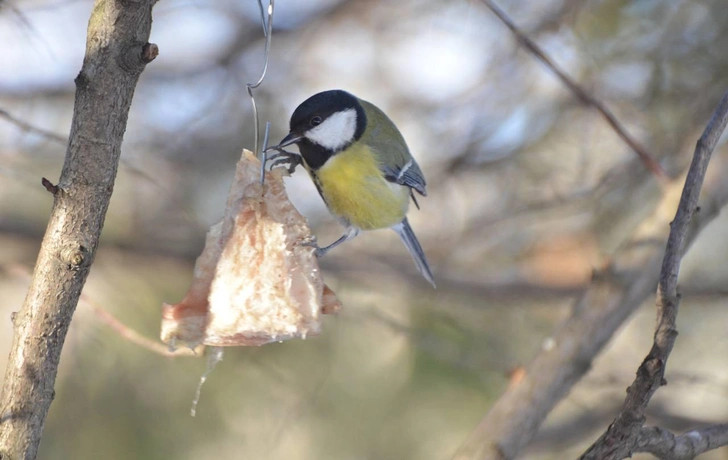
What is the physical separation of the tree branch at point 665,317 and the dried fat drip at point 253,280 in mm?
514

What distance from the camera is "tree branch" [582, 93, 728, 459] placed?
1.02 metres

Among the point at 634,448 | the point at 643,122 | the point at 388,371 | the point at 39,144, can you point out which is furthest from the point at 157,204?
the point at 634,448

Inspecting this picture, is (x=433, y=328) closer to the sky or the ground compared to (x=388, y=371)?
closer to the sky

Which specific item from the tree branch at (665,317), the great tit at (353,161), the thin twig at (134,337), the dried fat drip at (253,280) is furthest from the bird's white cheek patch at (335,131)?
the tree branch at (665,317)

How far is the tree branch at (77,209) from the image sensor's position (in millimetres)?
958

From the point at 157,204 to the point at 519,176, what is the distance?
140 cm

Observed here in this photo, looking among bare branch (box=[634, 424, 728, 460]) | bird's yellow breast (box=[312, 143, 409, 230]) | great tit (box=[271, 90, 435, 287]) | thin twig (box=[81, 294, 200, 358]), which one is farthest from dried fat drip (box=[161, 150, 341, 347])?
bare branch (box=[634, 424, 728, 460])

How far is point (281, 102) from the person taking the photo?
3086 millimetres

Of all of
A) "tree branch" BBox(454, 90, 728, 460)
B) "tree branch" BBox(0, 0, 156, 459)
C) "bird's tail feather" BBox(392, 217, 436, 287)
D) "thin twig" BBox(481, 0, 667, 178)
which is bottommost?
"tree branch" BBox(0, 0, 156, 459)

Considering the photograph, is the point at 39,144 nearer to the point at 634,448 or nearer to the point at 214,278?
the point at 214,278

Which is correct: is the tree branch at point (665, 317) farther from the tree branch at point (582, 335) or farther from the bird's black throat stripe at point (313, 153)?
the bird's black throat stripe at point (313, 153)

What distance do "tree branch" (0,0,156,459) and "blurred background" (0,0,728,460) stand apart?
57.7 inches

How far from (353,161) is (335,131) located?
106 millimetres

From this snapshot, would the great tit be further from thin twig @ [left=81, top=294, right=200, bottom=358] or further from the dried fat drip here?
thin twig @ [left=81, top=294, right=200, bottom=358]
